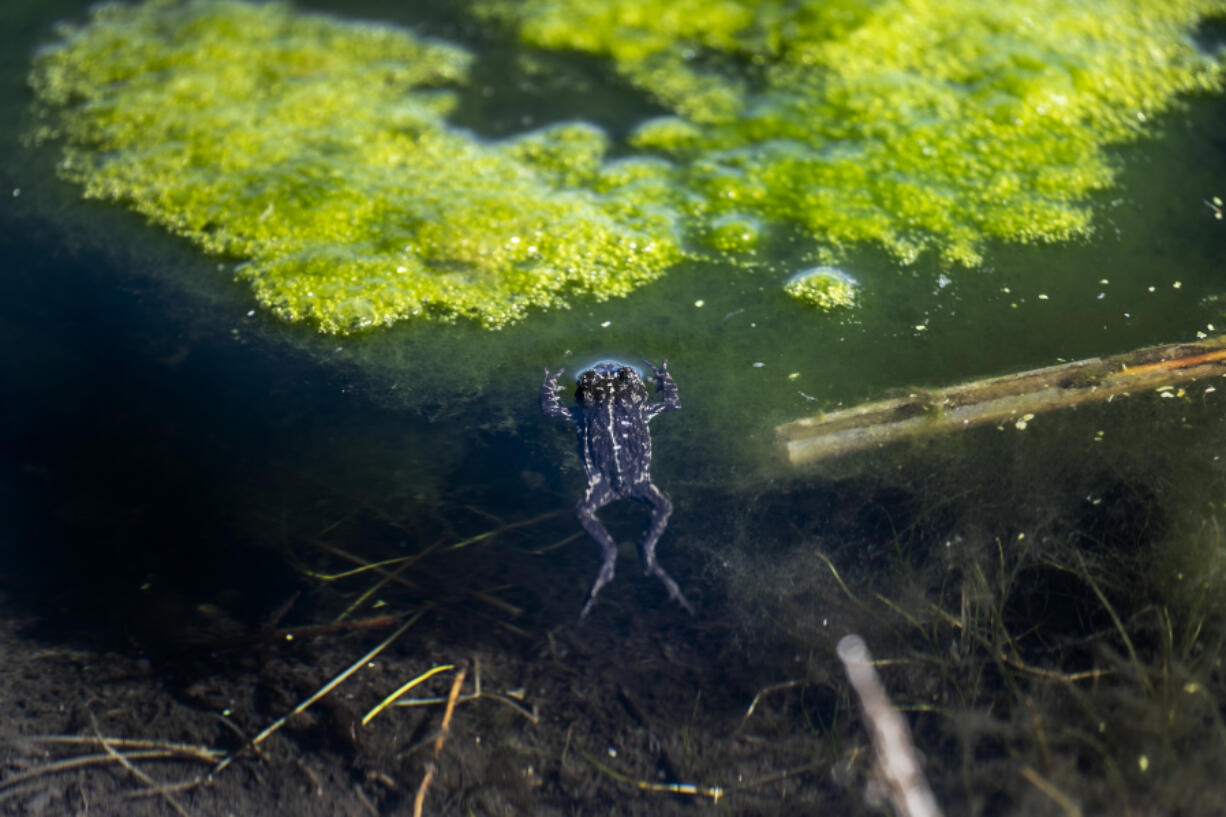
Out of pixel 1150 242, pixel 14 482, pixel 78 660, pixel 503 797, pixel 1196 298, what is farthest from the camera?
pixel 1150 242

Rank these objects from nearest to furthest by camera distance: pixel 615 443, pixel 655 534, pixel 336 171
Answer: pixel 655 534
pixel 615 443
pixel 336 171

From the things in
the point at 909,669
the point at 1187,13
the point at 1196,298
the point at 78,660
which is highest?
the point at 1187,13

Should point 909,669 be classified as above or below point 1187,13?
below

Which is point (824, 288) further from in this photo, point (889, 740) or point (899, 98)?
point (889, 740)

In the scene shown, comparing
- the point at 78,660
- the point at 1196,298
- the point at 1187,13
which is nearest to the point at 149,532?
the point at 78,660

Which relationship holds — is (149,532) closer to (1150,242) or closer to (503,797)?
(503,797)

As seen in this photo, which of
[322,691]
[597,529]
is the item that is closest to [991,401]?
[597,529]
